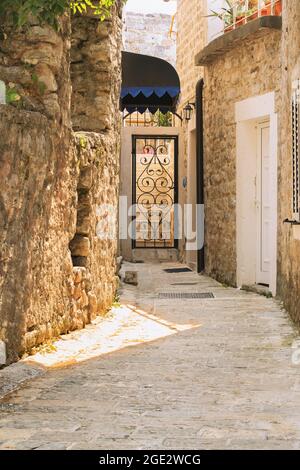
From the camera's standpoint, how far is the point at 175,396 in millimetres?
4949

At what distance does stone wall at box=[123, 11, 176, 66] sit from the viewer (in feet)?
78.9

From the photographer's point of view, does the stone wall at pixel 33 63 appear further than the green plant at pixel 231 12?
No

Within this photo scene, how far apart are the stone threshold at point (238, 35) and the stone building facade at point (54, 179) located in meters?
2.20

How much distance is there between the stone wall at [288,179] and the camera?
801 cm

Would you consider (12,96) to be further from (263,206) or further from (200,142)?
(200,142)

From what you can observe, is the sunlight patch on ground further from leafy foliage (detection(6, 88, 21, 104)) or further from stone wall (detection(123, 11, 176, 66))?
stone wall (detection(123, 11, 176, 66))

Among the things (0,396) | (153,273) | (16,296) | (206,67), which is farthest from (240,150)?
(0,396)

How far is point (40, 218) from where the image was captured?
6344mm

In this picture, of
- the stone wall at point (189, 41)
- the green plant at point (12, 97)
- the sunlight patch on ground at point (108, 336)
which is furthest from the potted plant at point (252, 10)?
the green plant at point (12, 97)

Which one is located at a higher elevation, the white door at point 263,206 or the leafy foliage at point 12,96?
the leafy foliage at point 12,96

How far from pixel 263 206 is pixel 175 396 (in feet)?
21.8

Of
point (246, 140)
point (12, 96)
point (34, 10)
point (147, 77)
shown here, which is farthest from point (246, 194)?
point (34, 10)

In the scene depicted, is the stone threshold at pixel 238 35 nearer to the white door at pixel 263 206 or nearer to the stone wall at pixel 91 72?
the white door at pixel 263 206

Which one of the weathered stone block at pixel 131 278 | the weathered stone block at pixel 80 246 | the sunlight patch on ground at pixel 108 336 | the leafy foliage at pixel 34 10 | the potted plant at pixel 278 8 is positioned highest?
the potted plant at pixel 278 8
